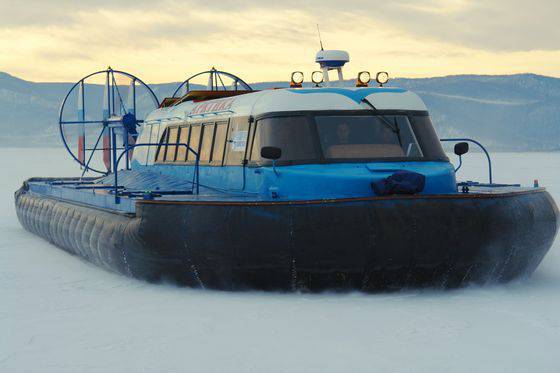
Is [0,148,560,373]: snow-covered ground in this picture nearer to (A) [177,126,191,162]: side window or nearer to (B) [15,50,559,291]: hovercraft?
(B) [15,50,559,291]: hovercraft

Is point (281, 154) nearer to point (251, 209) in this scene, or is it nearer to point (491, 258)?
point (251, 209)

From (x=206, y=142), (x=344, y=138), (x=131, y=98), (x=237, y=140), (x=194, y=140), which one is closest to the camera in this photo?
(x=344, y=138)

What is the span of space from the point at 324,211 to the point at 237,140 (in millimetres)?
1842

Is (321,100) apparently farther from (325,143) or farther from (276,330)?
(276,330)

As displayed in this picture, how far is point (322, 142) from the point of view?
28.2 ft

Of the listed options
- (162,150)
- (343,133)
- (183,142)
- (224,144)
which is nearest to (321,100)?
(343,133)

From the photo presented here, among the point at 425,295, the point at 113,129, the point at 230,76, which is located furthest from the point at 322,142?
the point at 113,129

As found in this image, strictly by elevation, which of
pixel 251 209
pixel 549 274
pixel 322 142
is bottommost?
pixel 549 274

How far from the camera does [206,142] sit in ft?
33.5

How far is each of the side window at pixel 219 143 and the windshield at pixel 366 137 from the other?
1.33 metres

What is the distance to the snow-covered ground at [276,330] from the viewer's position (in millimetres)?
6027

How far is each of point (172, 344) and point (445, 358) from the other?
1821 millimetres

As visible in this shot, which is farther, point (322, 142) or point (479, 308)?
point (322, 142)

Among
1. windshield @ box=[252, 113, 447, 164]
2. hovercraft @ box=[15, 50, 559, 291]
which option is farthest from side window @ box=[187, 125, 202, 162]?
windshield @ box=[252, 113, 447, 164]
